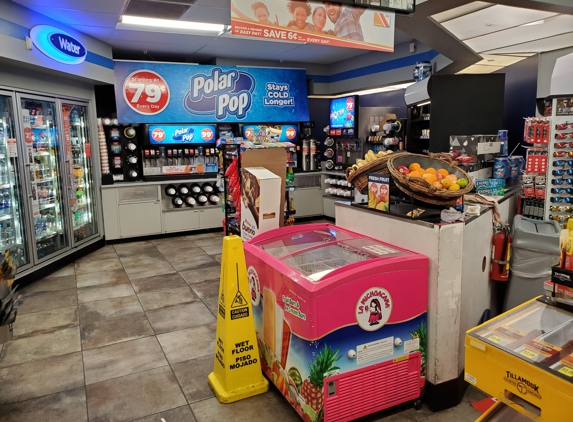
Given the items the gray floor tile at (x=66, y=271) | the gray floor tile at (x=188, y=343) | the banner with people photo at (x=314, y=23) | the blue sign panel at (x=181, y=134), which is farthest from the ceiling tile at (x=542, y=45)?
the gray floor tile at (x=66, y=271)

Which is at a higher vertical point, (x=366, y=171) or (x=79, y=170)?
(x=366, y=171)

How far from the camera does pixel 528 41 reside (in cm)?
571

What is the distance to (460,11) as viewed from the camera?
172 inches

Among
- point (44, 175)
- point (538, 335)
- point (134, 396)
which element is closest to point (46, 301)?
point (44, 175)

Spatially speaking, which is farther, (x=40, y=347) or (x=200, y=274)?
(x=200, y=274)

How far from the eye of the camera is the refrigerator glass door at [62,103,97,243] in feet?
22.2

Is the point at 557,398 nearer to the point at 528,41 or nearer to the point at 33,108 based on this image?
the point at 528,41

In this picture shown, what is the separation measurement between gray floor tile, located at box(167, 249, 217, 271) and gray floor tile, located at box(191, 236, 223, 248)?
576 mm

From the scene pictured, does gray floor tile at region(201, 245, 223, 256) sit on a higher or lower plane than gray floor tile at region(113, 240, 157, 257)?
higher

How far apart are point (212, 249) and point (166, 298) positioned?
218cm

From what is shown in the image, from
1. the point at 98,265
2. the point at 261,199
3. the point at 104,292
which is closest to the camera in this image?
the point at 261,199

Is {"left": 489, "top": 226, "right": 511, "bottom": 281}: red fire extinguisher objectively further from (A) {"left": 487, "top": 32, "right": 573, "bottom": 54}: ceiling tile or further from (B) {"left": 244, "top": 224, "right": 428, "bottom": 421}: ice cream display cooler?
(A) {"left": 487, "top": 32, "right": 573, "bottom": 54}: ceiling tile

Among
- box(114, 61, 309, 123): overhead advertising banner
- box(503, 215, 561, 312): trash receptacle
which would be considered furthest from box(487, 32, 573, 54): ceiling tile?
box(114, 61, 309, 123): overhead advertising banner

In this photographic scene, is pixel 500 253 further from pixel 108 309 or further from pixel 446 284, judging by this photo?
pixel 108 309
